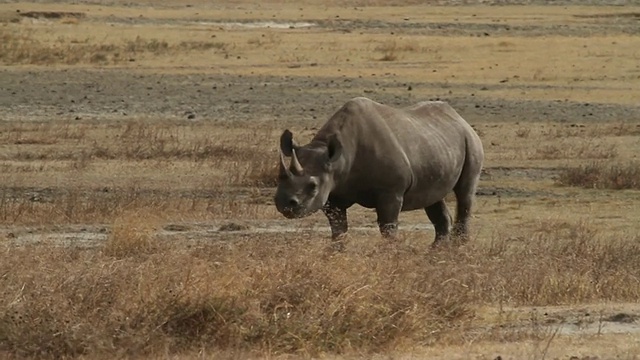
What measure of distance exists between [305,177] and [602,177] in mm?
7549

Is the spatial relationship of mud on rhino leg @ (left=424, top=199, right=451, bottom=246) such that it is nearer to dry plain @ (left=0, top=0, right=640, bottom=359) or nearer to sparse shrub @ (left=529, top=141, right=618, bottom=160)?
dry plain @ (left=0, top=0, right=640, bottom=359)

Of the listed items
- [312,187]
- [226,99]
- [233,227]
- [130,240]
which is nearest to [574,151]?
[233,227]

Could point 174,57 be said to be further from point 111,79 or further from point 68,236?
point 68,236

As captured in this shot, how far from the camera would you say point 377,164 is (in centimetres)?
1362

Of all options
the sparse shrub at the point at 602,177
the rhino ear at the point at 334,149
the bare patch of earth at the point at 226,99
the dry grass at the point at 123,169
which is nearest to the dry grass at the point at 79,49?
the bare patch of earth at the point at 226,99

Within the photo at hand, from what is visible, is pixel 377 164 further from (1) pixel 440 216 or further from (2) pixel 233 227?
(2) pixel 233 227

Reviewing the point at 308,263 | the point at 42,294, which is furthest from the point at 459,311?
the point at 42,294

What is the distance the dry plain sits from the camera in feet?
30.0

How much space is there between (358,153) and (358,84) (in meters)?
18.8

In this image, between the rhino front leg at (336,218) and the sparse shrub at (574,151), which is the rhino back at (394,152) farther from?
the sparse shrub at (574,151)

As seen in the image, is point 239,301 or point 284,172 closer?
point 239,301

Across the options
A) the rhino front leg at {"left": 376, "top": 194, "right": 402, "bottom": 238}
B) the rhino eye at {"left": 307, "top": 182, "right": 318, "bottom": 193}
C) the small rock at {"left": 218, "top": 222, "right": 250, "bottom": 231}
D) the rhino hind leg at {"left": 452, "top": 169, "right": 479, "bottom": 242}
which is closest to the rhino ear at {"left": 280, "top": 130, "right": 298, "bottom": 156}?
the rhino eye at {"left": 307, "top": 182, "right": 318, "bottom": 193}

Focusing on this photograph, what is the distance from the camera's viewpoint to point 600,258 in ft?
40.9

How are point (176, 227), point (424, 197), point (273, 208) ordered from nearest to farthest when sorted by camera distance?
1. point (424, 197)
2. point (176, 227)
3. point (273, 208)
